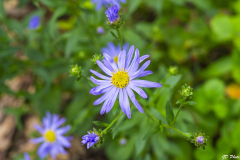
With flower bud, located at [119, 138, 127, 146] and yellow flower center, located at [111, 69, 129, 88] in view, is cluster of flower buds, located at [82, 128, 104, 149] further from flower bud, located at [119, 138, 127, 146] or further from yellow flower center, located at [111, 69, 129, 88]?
flower bud, located at [119, 138, 127, 146]

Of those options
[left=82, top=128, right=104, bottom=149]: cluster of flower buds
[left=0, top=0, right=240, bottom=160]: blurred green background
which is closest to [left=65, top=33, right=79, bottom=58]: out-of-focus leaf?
[left=0, top=0, right=240, bottom=160]: blurred green background

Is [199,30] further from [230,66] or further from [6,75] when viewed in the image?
[6,75]

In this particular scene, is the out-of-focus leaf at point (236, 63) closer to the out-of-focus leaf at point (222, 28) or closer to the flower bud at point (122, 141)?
the out-of-focus leaf at point (222, 28)

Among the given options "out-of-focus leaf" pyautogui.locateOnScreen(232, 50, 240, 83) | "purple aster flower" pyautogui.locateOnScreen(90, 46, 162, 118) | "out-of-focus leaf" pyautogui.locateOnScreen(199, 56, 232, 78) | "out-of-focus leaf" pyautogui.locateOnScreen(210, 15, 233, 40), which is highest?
"out-of-focus leaf" pyautogui.locateOnScreen(210, 15, 233, 40)

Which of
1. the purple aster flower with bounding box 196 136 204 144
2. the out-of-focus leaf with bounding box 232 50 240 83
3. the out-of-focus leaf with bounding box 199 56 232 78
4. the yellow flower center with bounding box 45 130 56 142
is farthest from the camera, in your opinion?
the out-of-focus leaf with bounding box 199 56 232 78

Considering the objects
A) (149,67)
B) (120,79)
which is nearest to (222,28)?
(149,67)

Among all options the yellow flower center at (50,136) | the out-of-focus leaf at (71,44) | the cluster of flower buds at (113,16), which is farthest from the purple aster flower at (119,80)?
the yellow flower center at (50,136)

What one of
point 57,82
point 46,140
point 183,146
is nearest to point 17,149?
point 46,140
